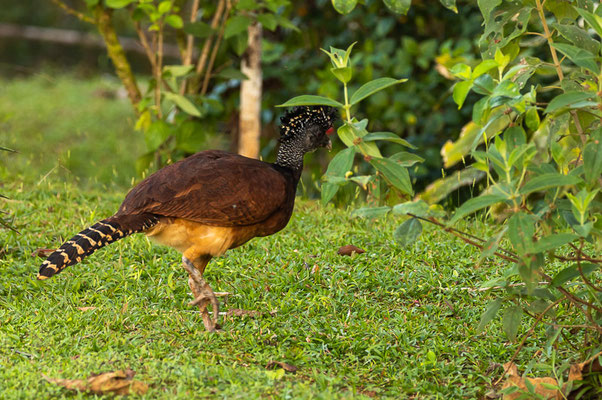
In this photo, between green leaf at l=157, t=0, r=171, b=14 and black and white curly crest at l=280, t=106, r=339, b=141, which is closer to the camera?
black and white curly crest at l=280, t=106, r=339, b=141

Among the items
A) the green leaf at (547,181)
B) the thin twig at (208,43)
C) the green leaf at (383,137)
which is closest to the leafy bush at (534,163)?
the green leaf at (547,181)

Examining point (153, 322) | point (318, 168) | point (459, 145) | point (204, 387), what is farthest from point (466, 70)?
point (318, 168)

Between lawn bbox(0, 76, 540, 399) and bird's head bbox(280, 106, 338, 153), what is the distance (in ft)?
2.37

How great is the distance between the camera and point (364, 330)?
3.81 metres

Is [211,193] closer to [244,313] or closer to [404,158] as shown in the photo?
[244,313]

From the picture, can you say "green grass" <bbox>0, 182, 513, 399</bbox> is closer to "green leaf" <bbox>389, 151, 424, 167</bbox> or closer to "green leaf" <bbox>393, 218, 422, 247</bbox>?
"green leaf" <bbox>393, 218, 422, 247</bbox>

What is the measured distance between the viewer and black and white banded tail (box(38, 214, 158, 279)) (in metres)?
3.49

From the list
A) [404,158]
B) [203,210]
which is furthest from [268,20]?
[404,158]

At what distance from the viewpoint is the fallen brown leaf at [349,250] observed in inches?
186

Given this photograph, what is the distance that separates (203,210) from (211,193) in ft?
0.31

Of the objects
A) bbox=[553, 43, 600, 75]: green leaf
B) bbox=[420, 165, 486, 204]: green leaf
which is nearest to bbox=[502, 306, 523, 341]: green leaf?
bbox=[553, 43, 600, 75]: green leaf

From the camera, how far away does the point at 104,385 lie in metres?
3.05

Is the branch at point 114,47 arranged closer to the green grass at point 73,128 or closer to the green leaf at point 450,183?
the green grass at point 73,128

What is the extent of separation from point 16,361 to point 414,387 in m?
1.73
